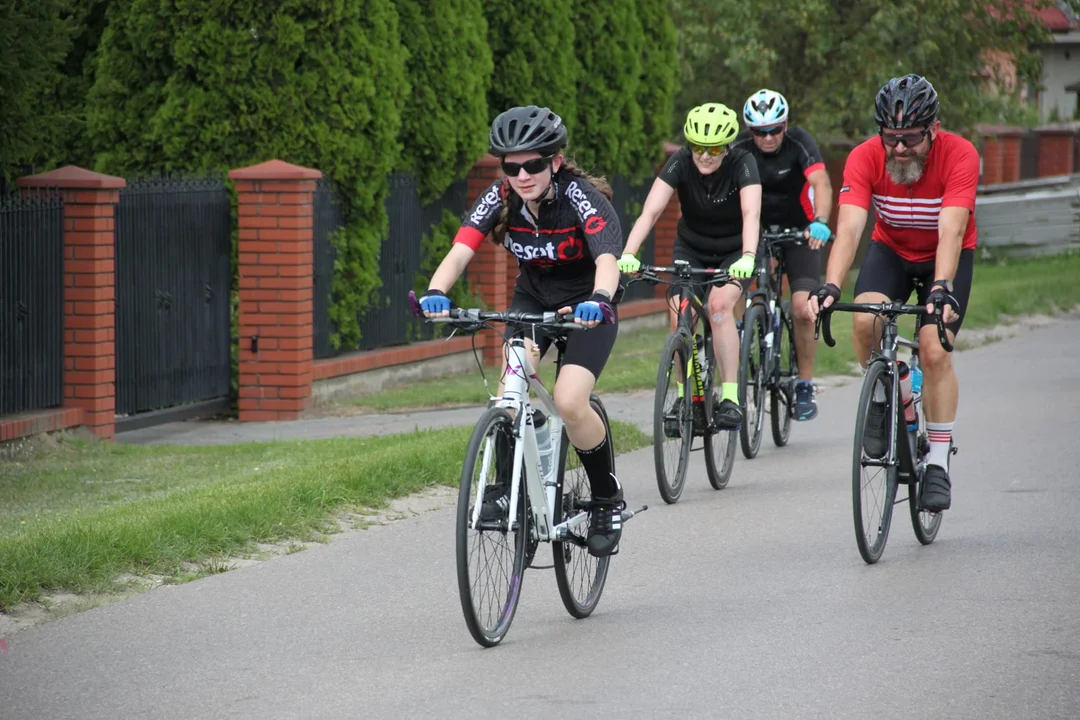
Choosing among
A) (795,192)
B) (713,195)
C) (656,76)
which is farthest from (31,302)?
(656,76)

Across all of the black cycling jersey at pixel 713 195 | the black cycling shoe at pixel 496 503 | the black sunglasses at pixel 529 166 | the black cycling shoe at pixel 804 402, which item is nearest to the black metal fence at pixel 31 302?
the black cycling jersey at pixel 713 195

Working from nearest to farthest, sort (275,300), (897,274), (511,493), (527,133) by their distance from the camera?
(511,493), (527,133), (897,274), (275,300)

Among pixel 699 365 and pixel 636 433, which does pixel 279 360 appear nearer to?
pixel 636 433

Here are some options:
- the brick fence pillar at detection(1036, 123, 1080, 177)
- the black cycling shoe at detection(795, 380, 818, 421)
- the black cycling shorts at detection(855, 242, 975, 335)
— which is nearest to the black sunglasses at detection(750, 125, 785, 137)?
the black cycling shoe at detection(795, 380, 818, 421)

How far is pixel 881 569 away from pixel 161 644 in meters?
3.04

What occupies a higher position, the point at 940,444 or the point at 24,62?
the point at 24,62

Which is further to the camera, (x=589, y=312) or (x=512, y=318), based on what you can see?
(x=512, y=318)

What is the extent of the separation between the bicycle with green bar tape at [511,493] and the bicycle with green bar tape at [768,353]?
3347mm

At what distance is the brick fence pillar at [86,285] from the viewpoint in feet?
37.0

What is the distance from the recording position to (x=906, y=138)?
7.18 meters

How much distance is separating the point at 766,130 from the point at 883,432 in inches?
138

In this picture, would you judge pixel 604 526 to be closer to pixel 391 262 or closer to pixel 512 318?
pixel 512 318

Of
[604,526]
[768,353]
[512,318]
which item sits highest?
[512,318]

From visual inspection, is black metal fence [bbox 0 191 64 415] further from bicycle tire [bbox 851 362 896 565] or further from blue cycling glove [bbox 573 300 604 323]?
blue cycling glove [bbox 573 300 604 323]
